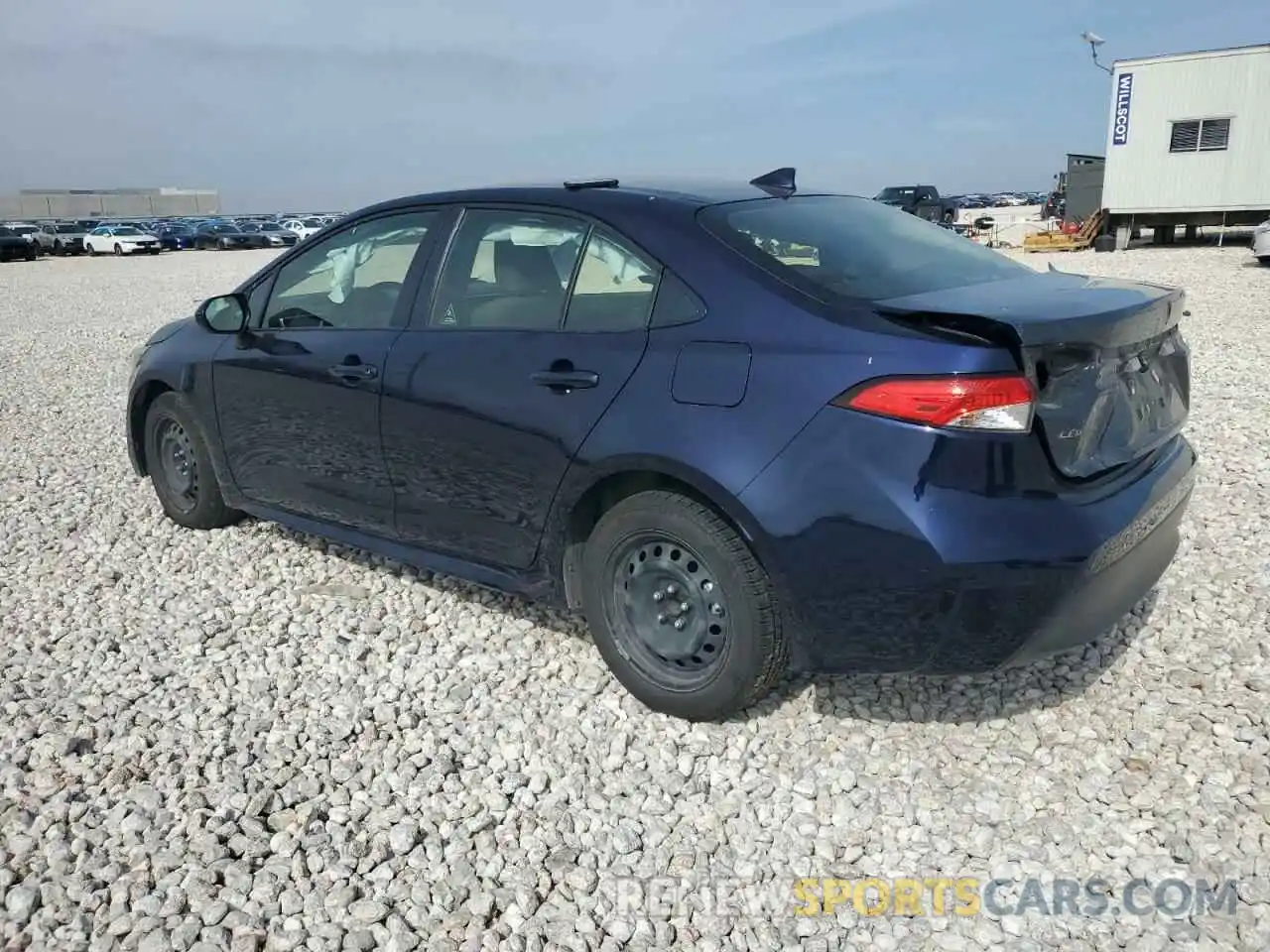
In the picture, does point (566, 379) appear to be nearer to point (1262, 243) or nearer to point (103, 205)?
point (1262, 243)

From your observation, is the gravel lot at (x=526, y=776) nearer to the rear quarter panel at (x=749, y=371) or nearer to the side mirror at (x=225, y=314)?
the rear quarter panel at (x=749, y=371)

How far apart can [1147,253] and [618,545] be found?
77.5ft

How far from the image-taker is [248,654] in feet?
12.6

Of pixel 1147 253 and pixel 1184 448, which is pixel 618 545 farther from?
pixel 1147 253

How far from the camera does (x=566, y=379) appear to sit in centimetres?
318

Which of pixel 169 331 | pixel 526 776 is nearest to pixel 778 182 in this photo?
pixel 526 776

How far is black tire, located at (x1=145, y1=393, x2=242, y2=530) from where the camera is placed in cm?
Result: 488

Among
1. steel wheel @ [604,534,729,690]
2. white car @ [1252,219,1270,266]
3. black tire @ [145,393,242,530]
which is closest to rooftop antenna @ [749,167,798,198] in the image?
steel wheel @ [604,534,729,690]

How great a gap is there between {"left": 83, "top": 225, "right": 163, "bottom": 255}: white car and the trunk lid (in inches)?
1770

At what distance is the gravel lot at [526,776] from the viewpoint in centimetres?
243

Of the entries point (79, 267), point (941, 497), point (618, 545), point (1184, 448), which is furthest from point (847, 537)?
point (79, 267)

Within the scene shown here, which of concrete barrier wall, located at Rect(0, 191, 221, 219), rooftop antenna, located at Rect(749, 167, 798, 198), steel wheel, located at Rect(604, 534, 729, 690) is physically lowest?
steel wheel, located at Rect(604, 534, 729, 690)

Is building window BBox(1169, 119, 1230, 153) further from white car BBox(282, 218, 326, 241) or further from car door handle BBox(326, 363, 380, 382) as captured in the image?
white car BBox(282, 218, 326, 241)

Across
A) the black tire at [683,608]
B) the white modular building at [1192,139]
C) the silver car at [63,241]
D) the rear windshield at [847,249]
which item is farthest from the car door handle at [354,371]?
the silver car at [63,241]
